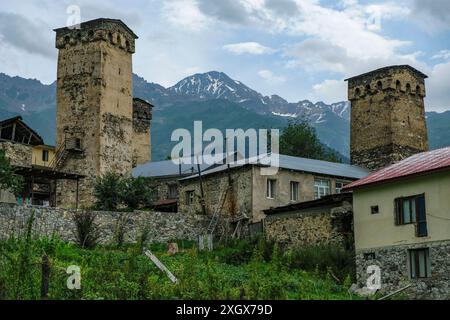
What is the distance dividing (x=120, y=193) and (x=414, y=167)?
18.8 m

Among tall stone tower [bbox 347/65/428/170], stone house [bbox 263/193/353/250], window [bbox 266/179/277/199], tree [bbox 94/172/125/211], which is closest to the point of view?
stone house [bbox 263/193/353/250]

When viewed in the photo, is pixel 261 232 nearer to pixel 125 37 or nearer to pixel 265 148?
pixel 125 37

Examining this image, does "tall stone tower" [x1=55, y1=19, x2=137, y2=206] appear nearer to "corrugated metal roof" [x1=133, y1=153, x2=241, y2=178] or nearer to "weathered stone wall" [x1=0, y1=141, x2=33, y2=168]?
"weathered stone wall" [x1=0, y1=141, x2=33, y2=168]

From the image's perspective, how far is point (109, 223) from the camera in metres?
34.3

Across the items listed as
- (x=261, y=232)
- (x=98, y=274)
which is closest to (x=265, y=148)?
(x=261, y=232)

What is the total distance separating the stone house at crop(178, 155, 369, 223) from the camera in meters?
37.9

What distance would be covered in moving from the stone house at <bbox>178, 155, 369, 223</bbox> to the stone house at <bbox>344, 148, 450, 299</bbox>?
9.78 metres

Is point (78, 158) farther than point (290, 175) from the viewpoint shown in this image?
Yes

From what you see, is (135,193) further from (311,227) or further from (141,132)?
(141,132)

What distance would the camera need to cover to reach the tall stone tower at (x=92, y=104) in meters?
47.8

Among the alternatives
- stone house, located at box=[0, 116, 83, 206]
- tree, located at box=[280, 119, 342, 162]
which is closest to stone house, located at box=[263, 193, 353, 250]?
stone house, located at box=[0, 116, 83, 206]

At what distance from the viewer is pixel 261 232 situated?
1359 inches
